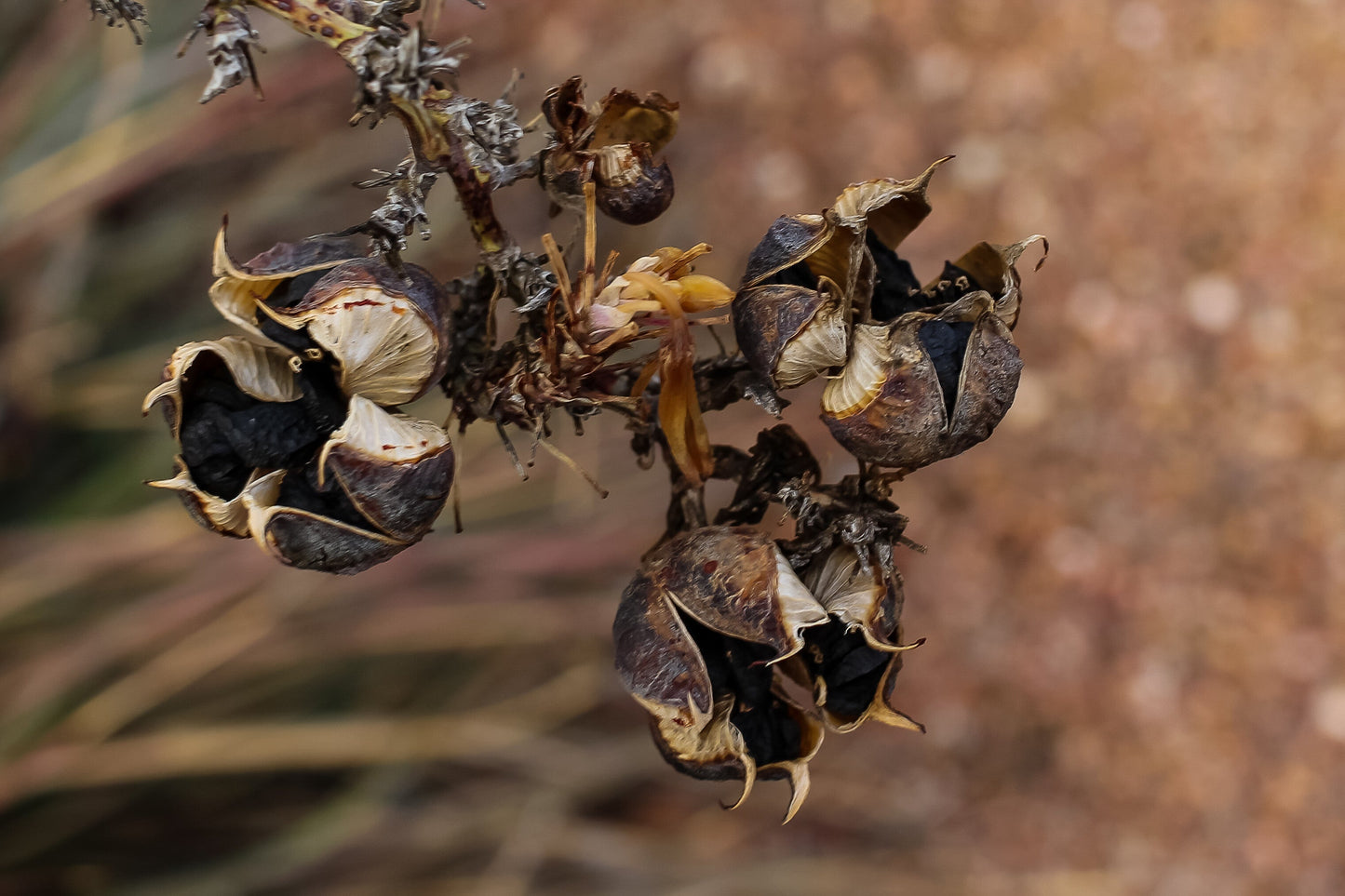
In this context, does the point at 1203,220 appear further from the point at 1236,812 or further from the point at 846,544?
the point at 846,544

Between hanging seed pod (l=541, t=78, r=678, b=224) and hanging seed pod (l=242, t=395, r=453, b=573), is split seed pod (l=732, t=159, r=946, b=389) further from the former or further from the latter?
hanging seed pod (l=242, t=395, r=453, b=573)

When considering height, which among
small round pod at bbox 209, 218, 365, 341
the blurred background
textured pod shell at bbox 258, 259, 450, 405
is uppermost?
small round pod at bbox 209, 218, 365, 341

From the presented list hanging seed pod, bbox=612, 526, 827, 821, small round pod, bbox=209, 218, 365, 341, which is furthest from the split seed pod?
small round pod, bbox=209, 218, 365, 341

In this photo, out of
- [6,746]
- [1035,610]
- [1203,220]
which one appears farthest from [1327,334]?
[6,746]

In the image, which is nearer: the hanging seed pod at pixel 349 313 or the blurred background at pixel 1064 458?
the hanging seed pod at pixel 349 313

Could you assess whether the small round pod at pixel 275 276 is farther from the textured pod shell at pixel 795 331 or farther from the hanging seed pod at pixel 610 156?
the textured pod shell at pixel 795 331

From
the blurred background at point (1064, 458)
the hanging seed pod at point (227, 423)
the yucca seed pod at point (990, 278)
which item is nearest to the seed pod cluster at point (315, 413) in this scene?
the hanging seed pod at point (227, 423)
